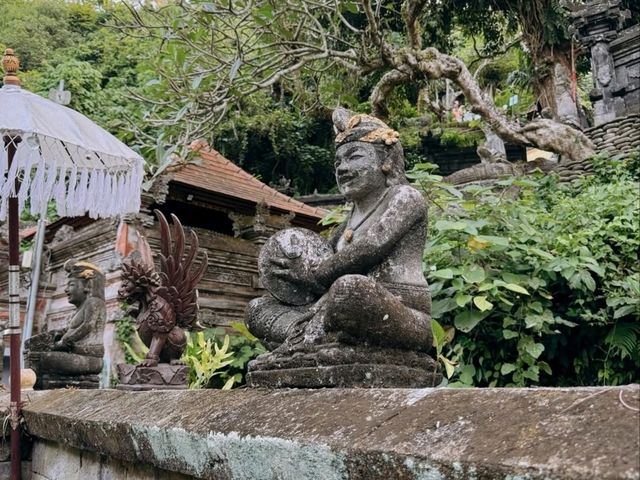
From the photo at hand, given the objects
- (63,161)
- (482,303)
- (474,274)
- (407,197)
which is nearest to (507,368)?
(482,303)

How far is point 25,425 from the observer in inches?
150

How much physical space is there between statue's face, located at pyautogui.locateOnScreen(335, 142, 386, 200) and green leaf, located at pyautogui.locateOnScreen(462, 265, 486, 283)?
5.81ft

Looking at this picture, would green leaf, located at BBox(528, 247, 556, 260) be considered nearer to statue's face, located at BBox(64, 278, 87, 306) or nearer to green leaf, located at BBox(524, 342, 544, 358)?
green leaf, located at BBox(524, 342, 544, 358)

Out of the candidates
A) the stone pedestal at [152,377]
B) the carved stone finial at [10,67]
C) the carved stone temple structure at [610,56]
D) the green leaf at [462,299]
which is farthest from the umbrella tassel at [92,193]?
the carved stone temple structure at [610,56]

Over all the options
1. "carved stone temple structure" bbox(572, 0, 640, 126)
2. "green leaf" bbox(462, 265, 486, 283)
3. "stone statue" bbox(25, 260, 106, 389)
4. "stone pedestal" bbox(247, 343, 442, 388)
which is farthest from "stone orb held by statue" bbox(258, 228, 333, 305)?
"carved stone temple structure" bbox(572, 0, 640, 126)

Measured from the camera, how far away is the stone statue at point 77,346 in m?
5.84

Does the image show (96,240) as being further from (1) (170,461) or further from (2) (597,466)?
(2) (597,466)

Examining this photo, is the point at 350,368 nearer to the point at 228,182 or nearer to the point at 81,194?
the point at 81,194

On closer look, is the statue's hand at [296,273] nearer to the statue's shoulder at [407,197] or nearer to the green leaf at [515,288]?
the statue's shoulder at [407,197]

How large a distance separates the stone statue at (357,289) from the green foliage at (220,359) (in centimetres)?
111

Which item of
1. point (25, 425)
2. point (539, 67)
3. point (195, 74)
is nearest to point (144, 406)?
point (25, 425)

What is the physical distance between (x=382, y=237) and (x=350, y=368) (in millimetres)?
539

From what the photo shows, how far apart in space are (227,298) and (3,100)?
756 centimetres

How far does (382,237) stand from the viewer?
244 cm
